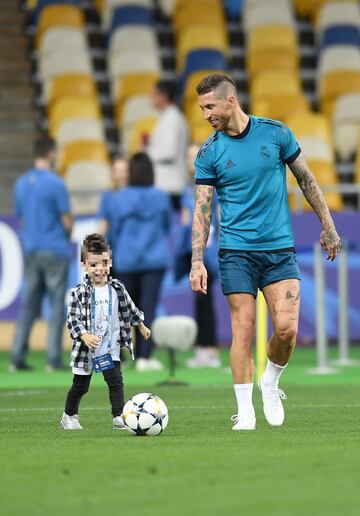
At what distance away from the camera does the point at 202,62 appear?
2342 cm

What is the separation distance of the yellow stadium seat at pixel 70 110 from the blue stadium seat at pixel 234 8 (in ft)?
13.6

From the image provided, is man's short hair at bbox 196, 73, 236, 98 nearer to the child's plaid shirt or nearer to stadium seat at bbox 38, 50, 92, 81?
the child's plaid shirt

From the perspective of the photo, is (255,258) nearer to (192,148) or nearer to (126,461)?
(126,461)

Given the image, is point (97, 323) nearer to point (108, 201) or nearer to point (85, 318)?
point (85, 318)

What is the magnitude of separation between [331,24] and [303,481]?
18985 mm

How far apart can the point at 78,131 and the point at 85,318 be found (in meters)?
13.1

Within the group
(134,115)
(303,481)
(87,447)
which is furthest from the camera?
(134,115)

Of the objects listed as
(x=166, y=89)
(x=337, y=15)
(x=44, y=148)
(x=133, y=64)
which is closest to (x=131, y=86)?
(x=133, y=64)

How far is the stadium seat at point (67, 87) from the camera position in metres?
22.7

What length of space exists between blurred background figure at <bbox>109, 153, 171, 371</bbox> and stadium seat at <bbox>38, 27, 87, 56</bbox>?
27.8ft

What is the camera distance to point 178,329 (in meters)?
13.5

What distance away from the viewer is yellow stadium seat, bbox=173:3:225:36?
24.5m

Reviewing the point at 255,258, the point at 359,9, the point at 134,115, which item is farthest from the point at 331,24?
the point at 255,258

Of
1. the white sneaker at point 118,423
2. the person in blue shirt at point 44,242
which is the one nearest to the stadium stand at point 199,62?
the person in blue shirt at point 44,242
